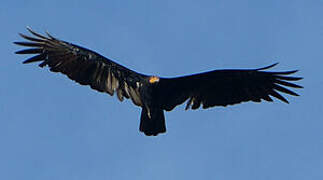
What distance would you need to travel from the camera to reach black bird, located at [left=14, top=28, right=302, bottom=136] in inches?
772

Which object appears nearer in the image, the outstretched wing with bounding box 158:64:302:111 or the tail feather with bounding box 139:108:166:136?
the tail feather with bounding box 139:108:166:136

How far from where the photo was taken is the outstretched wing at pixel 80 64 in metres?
19.9

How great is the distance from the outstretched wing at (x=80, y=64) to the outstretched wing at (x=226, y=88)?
1.04 m

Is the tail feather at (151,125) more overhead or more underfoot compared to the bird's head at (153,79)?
more underfoot

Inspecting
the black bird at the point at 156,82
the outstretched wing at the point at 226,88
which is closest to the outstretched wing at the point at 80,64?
the black bird at the point at 156,82

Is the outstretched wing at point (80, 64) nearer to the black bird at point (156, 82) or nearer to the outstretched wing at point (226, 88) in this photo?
the black bird at point (156, 82)

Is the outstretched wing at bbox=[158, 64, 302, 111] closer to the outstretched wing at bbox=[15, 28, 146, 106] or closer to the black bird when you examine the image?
the black bird

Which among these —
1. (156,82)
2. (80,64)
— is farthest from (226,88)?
(80,64)

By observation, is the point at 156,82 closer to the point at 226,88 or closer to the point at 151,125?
the point at 151,125

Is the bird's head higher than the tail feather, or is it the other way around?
the bird's head

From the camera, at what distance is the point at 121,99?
19828 mm

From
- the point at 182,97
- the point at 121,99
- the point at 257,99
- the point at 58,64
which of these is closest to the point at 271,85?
the point at 257,99

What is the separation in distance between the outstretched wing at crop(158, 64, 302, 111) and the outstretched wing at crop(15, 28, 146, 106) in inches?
41.1

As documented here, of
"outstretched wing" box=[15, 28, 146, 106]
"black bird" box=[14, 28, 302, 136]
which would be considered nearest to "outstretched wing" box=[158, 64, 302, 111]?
"black bird" box=[14, 28, 302, 136]
